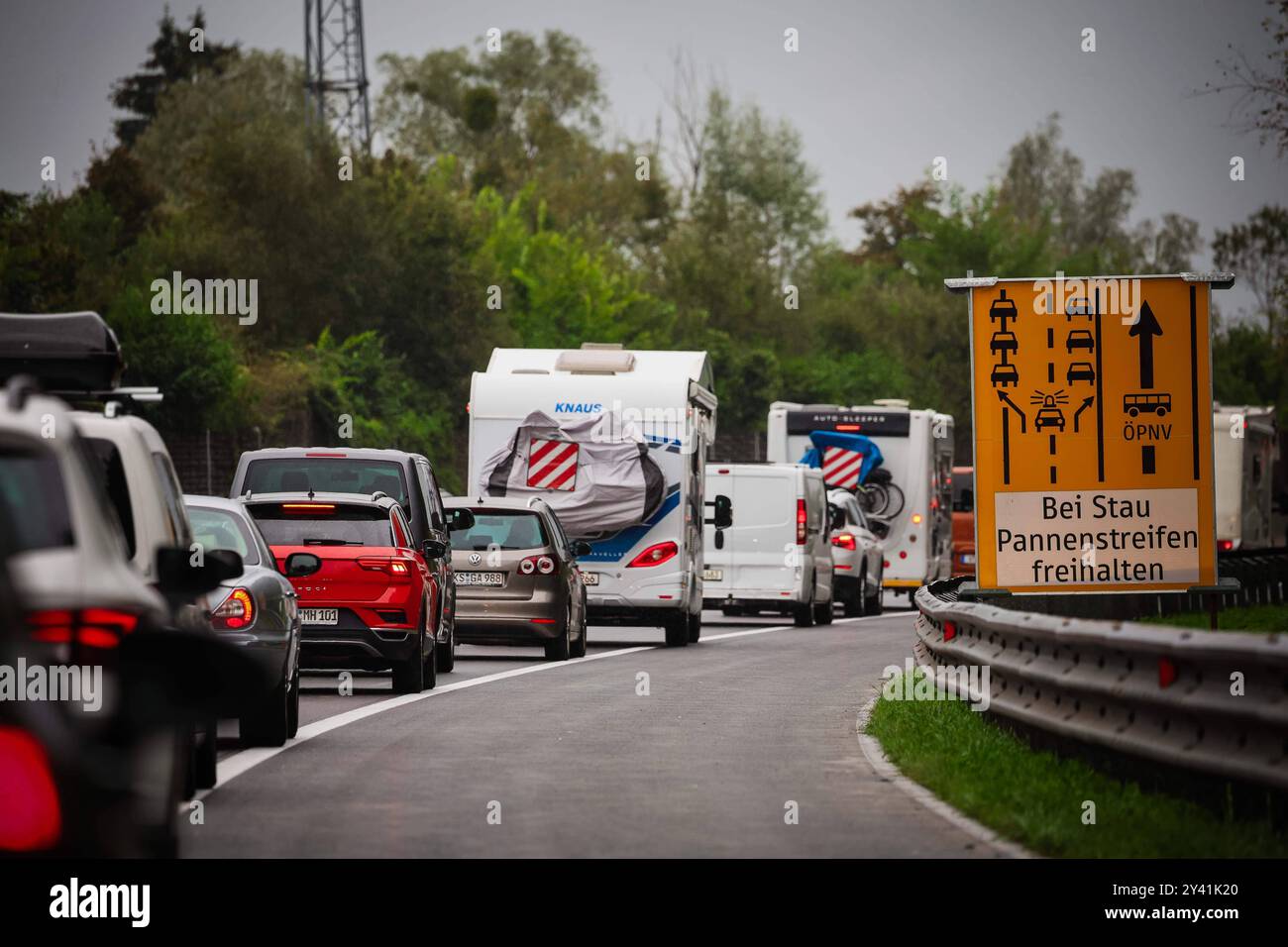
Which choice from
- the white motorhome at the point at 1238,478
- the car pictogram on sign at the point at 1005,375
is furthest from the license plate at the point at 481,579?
the white motorhome at the point at 1238,478

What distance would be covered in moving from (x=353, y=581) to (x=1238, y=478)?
30137mm

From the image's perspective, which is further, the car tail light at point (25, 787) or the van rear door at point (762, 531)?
the van rear door at point (762, 531)

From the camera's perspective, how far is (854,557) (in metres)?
38.0

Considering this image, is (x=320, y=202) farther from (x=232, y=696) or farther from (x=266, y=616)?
(x=232, y=696)

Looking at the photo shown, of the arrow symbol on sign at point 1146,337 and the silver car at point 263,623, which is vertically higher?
the arrow symbol on sign at point 1146,337

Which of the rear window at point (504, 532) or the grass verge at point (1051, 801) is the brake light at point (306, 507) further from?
the grass verge at point (1051, 801)

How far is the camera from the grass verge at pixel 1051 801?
9.42 meters

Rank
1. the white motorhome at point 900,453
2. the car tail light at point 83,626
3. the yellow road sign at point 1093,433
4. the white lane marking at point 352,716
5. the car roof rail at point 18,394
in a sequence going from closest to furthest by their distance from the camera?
the car tail light at point 83,626, the car roof rail at point 18,394, the white lane marking at point 352,716, the yellow road sign at point 1093,433, the white motorhome at point 900,453

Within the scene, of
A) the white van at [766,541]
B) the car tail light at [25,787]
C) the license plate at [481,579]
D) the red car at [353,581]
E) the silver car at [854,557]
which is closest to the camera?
the car tail light at [25,787]

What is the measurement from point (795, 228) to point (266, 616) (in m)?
82.4

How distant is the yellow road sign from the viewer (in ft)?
60.3

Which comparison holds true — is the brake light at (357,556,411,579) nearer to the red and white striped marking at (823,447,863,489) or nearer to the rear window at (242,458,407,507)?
the rear window at (242,458,407,507)

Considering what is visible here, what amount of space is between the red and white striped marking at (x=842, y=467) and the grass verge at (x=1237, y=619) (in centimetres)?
726

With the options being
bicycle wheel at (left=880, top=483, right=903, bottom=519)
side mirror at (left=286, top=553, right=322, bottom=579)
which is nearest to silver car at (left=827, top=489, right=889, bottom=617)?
bicycle wheel at (left=880, top=483, right=903, bottom=519)
